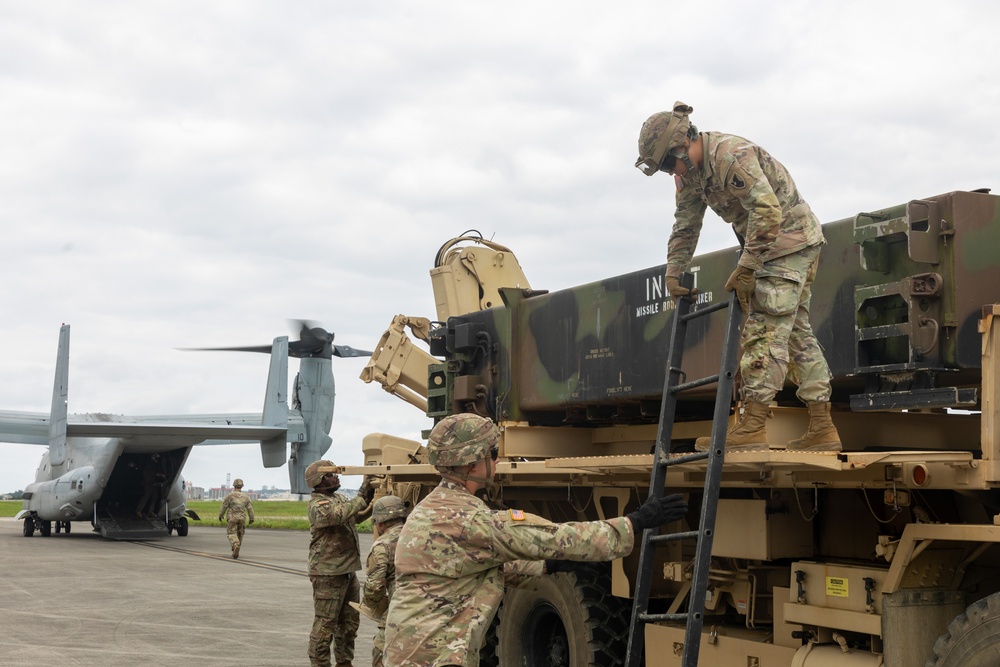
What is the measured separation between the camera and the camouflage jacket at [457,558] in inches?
173

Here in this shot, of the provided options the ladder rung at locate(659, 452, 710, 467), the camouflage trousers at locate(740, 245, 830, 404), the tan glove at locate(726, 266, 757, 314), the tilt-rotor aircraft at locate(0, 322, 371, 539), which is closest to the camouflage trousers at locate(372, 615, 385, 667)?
the ladder rung at locate(659, 452, 710, 467)

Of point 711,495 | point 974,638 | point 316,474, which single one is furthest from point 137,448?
point 974,638

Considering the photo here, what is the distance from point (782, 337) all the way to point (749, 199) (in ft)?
2.18

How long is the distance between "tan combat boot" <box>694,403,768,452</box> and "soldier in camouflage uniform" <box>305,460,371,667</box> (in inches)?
194

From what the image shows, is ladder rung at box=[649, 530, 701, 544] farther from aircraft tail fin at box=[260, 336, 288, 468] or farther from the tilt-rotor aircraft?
aircraft tail fin at box=[260, 336, 288, 468]

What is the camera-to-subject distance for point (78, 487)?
3409cm

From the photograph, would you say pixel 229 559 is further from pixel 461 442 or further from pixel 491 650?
pixel 461 442

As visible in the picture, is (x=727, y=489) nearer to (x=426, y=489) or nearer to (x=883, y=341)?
(x=883, y=341)

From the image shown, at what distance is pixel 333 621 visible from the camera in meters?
9.30

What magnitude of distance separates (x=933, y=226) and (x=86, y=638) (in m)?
10.2

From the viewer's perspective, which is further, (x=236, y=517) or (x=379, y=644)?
(x=236, y=517)

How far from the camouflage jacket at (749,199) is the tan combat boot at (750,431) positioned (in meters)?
0.66

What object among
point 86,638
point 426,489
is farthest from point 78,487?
point 426,489

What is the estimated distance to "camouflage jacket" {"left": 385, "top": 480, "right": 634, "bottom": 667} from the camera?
A: 4.39m
